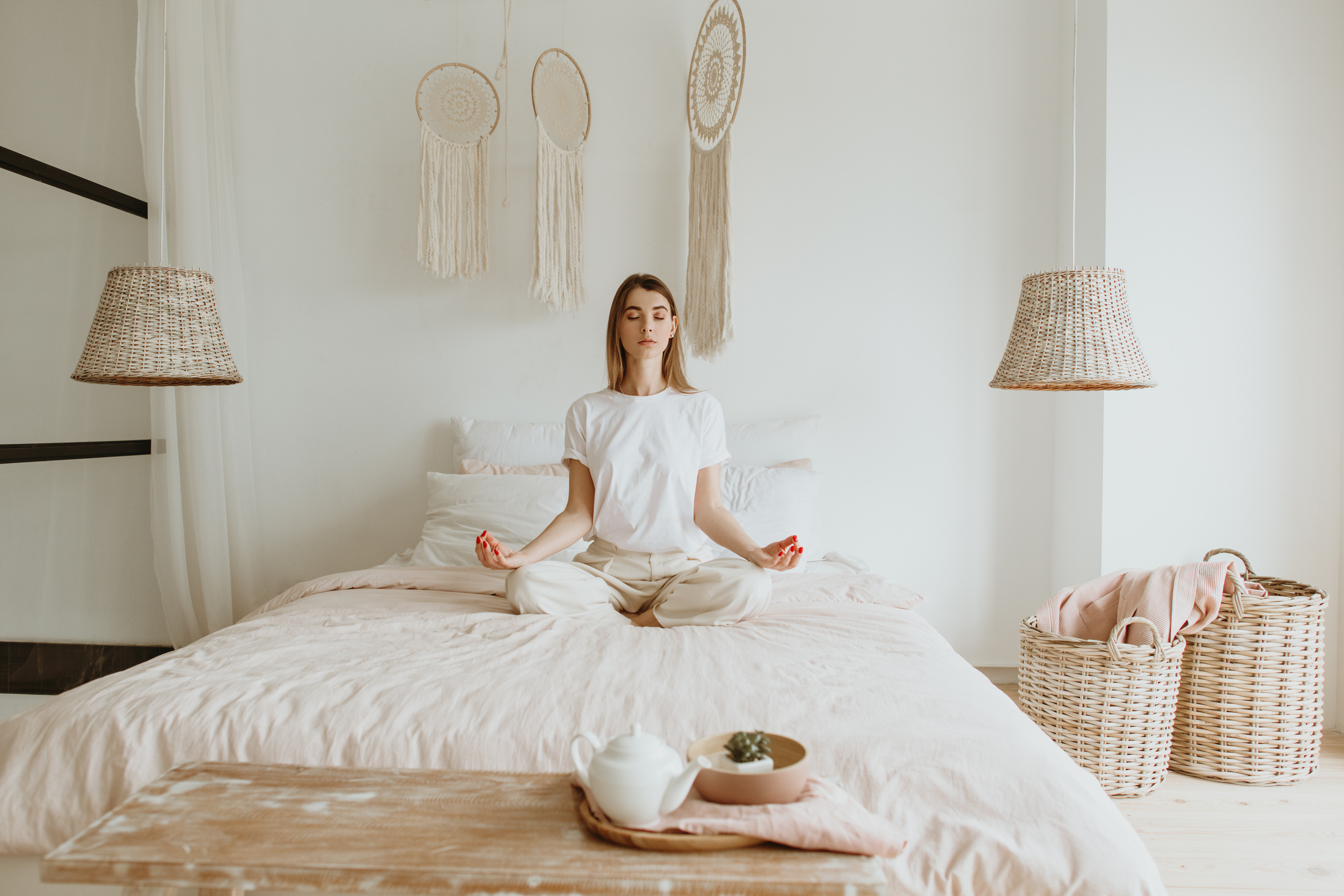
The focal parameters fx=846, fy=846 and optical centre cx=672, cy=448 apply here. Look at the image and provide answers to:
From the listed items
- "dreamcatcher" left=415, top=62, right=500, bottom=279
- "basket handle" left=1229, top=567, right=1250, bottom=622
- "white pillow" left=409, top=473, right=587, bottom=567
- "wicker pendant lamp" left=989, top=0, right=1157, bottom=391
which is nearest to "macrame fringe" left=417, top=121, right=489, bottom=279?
"dreamcatcher" left=415, top=62, right=500, bottom=279

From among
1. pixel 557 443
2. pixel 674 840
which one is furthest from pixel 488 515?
pixel 674 840

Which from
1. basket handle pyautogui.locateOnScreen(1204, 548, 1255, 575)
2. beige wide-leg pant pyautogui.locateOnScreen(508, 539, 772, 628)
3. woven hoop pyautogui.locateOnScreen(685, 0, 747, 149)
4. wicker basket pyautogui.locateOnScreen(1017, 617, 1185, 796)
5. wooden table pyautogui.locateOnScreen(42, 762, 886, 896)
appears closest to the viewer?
wooden table pyautogui.locateOnScreen(42, 762, 886, 896)

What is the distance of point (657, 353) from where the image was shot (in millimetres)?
2113

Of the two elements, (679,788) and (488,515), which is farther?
(488,515)

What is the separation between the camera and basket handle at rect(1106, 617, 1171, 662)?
Answer: 1.99m

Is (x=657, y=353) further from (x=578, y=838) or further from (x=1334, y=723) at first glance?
(x=1334, y=723)

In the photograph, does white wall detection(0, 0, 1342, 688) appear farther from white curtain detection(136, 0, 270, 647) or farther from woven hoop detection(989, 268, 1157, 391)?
woven hoop detection(989, 268, 1157, 391)

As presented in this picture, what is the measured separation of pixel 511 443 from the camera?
278 cm

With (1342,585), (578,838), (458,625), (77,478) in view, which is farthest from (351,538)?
(1342,585)

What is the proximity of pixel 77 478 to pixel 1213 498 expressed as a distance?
349 cm

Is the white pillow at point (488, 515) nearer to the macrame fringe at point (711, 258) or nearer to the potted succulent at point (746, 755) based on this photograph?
the macrame fringe at point (711, 258)

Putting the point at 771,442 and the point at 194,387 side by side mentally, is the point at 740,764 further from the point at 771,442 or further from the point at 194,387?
the point at 194,387

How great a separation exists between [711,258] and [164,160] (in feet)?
5.81

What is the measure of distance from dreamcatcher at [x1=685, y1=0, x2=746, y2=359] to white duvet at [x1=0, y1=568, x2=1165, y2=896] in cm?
134
